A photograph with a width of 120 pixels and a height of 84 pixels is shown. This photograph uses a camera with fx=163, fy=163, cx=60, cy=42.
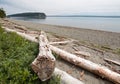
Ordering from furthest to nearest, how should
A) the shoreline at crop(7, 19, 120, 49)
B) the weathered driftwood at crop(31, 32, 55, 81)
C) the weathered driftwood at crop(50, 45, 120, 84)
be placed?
the shoreline at crop(7, 19, 120, 49) < the weathered driftwood at crop(50, 45, 120, 84) < the weathered driftwood at crop(31, 32, 55, 81)

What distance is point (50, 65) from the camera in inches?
146

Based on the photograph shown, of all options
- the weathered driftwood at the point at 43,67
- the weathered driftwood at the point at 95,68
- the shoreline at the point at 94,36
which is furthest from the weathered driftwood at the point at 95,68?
the shoreline at the point at 94,36

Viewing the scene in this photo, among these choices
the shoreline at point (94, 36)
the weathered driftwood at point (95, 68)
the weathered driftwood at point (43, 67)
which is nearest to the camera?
the weathered driftwood at point (43, 67)

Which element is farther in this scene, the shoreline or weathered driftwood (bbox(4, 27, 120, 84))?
the shoreline

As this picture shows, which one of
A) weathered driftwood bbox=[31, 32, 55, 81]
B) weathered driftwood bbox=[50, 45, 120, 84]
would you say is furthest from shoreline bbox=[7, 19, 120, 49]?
Answer: weathered driftwood bbox=[31, 32, 55, 81]

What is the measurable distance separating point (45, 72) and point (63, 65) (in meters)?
1.92

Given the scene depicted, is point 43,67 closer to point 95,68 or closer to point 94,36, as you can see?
point 95,68

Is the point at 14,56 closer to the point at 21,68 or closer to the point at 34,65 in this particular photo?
the point at 21,68

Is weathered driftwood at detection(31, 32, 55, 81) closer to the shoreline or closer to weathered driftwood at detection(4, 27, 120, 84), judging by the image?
weathered driftwood at detection(4, 27, 120, 84)

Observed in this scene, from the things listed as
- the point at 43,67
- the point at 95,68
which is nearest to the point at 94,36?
the point at 95,68

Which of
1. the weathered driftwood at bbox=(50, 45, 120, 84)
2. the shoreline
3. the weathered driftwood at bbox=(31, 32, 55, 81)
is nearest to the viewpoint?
the weathered driftwood at bbox=(31, 32, 55, 81)

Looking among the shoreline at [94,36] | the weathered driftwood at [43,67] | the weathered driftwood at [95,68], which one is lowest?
the shoreline at [94,36]

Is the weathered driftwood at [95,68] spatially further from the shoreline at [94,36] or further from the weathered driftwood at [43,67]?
the shoreline at [94,36]

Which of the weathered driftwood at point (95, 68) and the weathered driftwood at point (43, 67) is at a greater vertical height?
the weathered driftwood at point (43, 67)
